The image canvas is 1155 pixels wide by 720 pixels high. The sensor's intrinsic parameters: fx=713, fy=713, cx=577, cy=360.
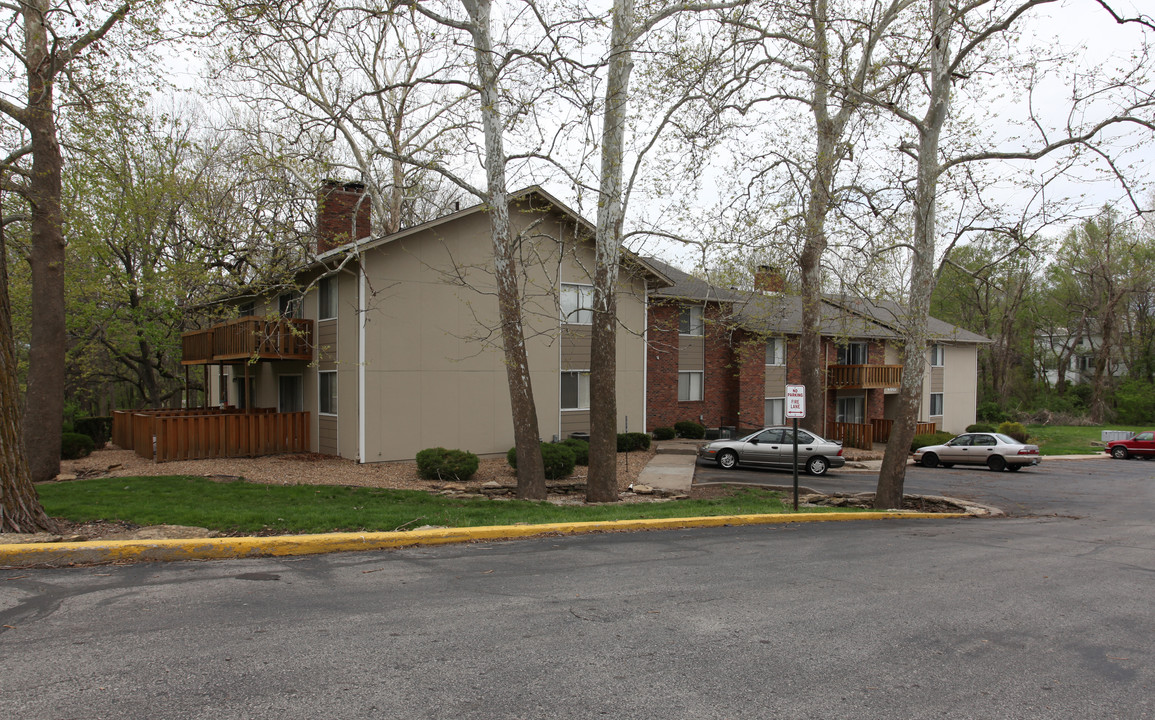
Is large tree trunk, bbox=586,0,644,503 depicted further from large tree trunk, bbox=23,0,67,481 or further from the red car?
the red car

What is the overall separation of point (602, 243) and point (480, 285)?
793cm

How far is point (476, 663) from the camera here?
445 centimetres

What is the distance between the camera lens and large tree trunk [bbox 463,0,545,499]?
1295 centimetres

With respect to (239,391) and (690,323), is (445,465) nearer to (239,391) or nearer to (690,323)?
(239,391)

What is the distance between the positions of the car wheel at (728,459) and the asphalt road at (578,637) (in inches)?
545

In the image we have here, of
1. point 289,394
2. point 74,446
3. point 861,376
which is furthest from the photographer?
point 861,376

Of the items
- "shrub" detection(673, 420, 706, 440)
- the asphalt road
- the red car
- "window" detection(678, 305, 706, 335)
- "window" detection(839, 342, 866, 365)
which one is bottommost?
the red car

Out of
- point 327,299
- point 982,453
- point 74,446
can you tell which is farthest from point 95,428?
point 982,453

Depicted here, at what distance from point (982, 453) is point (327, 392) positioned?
76.2 ft

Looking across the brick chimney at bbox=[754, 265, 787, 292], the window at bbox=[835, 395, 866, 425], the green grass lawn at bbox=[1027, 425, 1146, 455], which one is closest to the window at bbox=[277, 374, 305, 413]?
the brick chimney at bbox=[754, 265, 787, 292]

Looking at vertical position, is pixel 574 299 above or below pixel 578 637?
above

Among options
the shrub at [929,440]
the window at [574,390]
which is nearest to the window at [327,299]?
the window at [574,390]

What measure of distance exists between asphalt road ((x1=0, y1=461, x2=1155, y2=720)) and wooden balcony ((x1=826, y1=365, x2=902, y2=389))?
2547 centimetres

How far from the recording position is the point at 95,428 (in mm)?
25578
